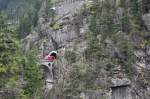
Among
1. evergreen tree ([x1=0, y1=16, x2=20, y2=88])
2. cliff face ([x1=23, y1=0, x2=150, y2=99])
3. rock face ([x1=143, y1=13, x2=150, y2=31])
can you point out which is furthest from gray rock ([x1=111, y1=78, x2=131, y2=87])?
evergreen tree ([x1=0, y1=16, x2=20, y2=88])

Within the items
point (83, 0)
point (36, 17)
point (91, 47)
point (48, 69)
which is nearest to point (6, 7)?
point (36, 17)

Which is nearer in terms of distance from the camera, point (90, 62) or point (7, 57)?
point (7, 57)

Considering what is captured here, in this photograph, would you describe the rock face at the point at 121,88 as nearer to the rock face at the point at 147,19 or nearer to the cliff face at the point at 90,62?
the cliff face at the point at 90,62

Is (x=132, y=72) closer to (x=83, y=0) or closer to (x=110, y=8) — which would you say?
(x=110, y=8)

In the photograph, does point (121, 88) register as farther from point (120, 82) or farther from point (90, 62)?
point (90, 62)

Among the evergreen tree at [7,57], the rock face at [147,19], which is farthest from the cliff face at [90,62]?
the evergreen tree at [7,57]

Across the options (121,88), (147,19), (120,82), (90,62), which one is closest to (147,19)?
(147,19)

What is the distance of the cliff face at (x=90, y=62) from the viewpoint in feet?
140

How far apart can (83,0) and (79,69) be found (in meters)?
29.0

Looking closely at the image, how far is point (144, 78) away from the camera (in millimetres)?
49688

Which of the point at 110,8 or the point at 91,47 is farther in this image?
the point at 110,8

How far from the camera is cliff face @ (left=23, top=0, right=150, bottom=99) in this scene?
4266 cm

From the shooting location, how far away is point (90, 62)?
47.4 m

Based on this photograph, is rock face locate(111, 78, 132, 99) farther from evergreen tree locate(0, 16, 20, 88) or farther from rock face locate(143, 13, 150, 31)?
evergreen tree locate(0, 16, 20, 88)
